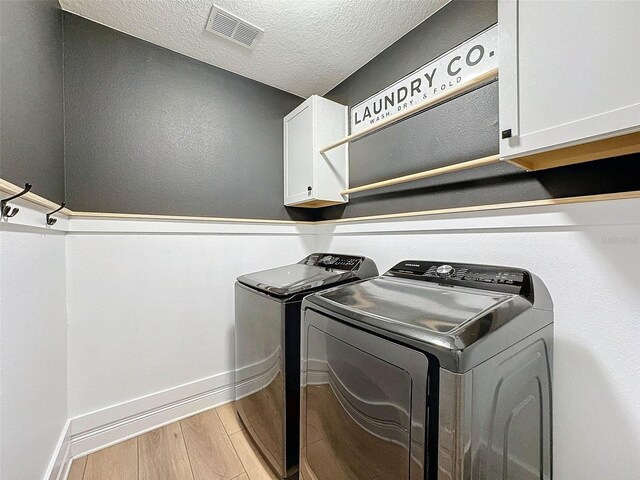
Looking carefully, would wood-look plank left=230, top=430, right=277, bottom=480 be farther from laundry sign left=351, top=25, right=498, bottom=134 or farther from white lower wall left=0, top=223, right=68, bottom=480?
laundry sign left=351, top=25, right=498, bottom=134

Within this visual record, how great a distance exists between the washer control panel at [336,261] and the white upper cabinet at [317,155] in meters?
0.41

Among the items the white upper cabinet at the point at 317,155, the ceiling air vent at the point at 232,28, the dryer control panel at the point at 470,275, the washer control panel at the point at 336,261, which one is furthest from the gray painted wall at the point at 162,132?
the dryer control panel at the point at 470,275

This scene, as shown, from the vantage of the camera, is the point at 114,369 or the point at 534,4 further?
the point at 114,369

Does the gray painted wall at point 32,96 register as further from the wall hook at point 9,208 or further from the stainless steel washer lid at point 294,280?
the stainless steel washer lid at point 294,280

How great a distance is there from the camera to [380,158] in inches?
70.4

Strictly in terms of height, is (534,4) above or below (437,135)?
above

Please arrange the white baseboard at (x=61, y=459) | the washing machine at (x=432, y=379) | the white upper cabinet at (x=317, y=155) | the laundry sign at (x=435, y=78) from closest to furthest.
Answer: the washing machine at (x=432, y=379)
the white baseboard at (x=61, y=459)
the laundry sign at (x=435, y=78)
the white upper cabinet at (x=317, y=155)

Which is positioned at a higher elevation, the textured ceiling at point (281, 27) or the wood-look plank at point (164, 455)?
the textured ceiling at point (281, 27)

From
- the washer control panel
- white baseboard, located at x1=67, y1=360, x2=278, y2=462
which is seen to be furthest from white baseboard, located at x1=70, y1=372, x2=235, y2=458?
the washer control panel

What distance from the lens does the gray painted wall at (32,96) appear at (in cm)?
88

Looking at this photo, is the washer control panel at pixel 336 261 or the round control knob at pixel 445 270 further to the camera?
the washer control panel at pixel 336 261

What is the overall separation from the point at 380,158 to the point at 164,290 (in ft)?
5.21

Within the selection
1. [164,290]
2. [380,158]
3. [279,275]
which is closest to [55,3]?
[164,290]

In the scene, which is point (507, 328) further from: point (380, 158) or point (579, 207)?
point (380, 158)
